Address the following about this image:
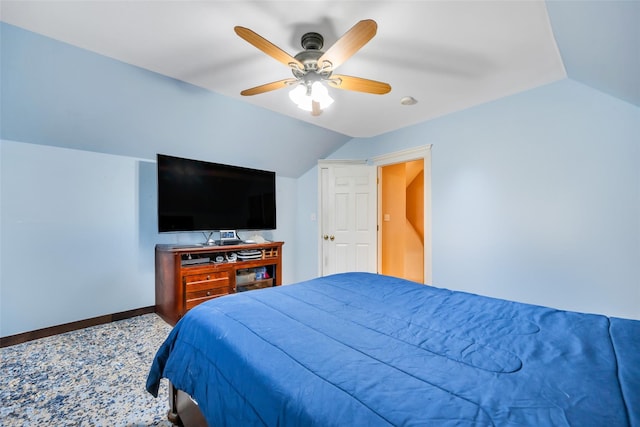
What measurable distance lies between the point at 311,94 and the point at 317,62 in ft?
0.70

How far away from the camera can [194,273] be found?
2.89 meters

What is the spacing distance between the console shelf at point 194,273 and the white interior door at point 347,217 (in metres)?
1.06

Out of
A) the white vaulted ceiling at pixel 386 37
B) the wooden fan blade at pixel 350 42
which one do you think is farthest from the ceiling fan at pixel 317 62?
the white vaulted ceiling at pixel 386 37

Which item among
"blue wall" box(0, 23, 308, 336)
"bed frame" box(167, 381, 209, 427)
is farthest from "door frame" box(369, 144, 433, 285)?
"bed frame" box(167, 381, 209, 427)

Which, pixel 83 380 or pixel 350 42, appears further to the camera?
pixel 83 380

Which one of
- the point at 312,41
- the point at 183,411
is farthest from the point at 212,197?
the point at 183,411

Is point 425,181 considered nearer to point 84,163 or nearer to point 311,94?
point 311,94

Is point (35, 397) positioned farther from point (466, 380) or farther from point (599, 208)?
point (599, 208)

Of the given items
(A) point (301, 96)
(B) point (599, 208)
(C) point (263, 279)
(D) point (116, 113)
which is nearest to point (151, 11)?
(A) point (301, 96)

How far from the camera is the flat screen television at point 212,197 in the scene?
2939 mm

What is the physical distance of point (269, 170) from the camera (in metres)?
4.16

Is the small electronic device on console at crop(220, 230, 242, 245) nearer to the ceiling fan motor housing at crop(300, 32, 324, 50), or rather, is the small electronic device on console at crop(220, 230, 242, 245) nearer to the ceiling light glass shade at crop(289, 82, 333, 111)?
the ceiling light glass shade at crop(289, 82, 333, 111)

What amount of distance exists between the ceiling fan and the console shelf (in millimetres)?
1827

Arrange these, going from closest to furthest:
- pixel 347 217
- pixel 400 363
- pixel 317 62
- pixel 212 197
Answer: pixel 400 363
pixel 317 62
pixel 212 197
pixel 347 217
